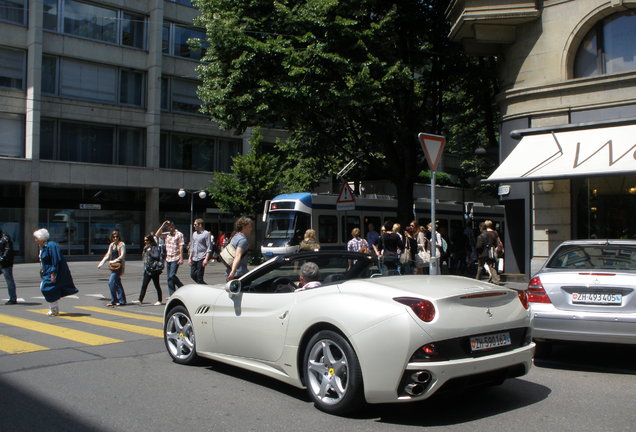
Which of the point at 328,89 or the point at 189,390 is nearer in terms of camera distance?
the point at 189,390

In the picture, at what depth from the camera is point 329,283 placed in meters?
5.78

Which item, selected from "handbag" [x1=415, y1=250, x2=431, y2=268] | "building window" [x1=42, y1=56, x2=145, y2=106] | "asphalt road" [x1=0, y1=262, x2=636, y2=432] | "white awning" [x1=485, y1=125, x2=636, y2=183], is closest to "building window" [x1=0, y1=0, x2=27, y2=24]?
"building window" [x1=42, y1=56, x2=145, y2=106]

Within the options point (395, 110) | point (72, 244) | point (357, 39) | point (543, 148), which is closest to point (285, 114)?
point (357, 39)

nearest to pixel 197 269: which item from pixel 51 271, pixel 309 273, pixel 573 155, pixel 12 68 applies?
pixel 51 271

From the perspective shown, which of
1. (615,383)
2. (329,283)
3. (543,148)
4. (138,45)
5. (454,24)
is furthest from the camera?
(138,45)

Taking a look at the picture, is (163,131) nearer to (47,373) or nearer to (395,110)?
(395,110)

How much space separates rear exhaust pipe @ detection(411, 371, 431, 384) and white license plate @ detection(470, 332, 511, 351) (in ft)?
1.56

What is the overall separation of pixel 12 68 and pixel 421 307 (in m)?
33.7

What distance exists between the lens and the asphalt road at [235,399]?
15.6ft

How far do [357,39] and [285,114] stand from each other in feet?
9.44

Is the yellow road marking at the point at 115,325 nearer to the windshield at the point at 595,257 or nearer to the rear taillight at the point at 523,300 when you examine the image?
the rear taillight at the point at 523,300

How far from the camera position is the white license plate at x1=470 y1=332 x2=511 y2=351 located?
4.88 metres

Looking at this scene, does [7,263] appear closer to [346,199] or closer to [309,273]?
[346,199]

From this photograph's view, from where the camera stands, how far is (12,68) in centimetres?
3262
